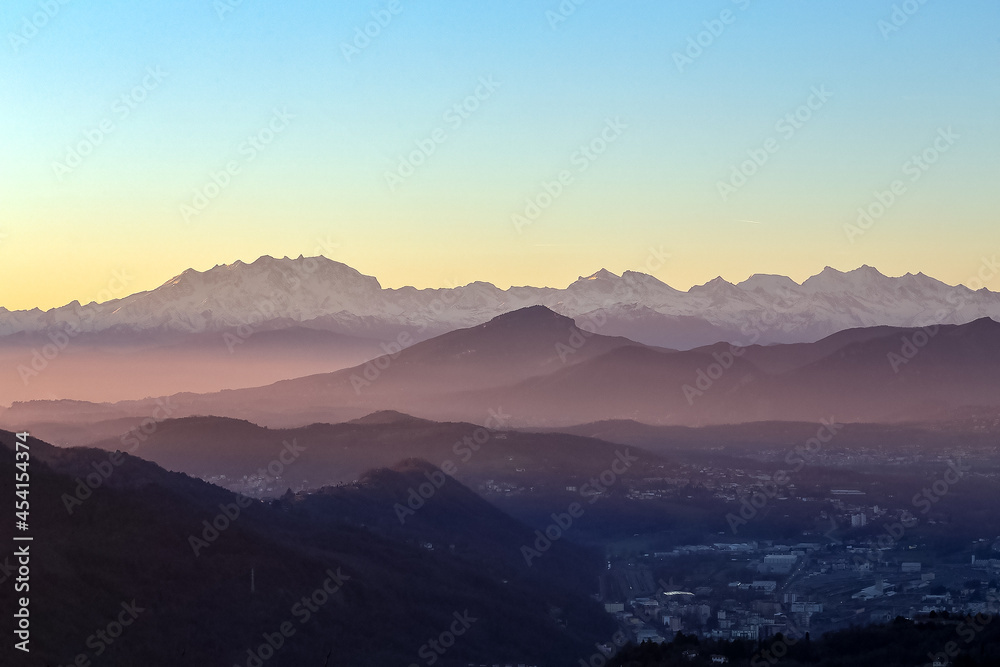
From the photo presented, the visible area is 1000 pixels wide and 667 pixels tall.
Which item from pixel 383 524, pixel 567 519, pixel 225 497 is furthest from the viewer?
pixel 567 519

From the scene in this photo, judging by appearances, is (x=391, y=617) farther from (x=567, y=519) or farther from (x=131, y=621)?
(x=567, y=519)

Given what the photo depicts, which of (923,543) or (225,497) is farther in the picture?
(923,543)

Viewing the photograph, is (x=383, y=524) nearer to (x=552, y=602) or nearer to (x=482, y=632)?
(x=552, y=602)

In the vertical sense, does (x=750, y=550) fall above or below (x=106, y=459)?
below

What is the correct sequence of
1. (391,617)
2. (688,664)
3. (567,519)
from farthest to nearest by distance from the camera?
1. (567,519)
2. (391,617)
3. (688,664)

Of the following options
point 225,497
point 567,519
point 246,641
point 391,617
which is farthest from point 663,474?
point 246,641

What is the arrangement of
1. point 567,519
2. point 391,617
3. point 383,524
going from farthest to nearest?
1. point 567,519
2. point 383,524
3. point 391,617

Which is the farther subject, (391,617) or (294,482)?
(294,482)

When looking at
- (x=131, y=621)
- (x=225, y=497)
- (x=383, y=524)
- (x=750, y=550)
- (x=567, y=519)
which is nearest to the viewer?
(x=131, y=621)

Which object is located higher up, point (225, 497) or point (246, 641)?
point (225, 497)

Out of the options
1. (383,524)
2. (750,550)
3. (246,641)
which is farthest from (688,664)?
(750,550)
